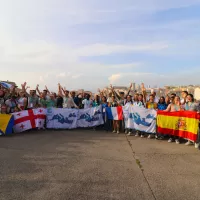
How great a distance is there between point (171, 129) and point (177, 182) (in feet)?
16.2

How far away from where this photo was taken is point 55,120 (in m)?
12.8

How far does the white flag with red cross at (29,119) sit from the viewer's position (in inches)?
461

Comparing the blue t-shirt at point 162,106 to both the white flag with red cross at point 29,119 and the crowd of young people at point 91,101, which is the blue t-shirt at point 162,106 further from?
the white flag with red cross at point 29,119

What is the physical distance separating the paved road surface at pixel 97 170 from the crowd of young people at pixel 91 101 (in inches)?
74.5

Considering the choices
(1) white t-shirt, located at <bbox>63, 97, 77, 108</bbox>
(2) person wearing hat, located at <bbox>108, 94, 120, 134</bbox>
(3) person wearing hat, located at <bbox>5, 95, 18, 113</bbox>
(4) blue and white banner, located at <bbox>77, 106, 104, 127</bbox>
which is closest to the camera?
(3) person wearing hat, located at <bbox>5, 95, 18, 113</bbox>

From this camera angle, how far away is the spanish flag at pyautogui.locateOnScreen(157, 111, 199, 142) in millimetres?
9141

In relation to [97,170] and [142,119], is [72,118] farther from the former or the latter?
[97,170]

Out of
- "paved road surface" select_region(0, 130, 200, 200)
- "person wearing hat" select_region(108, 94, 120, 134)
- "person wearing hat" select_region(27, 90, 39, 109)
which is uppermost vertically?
"person wearing hat" select_region(27, 90, 39, 109)

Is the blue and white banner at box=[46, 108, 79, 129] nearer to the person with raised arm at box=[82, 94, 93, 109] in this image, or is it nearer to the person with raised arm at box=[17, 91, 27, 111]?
the person with raised arm at box=[82, 94, 93, 109]

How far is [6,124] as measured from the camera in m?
11.2

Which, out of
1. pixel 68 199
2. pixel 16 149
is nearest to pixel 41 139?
pixel 16 149

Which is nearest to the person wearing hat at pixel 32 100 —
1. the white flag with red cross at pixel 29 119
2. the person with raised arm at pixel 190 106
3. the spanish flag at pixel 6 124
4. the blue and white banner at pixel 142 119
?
the white flag with red cross at pixel 29 119

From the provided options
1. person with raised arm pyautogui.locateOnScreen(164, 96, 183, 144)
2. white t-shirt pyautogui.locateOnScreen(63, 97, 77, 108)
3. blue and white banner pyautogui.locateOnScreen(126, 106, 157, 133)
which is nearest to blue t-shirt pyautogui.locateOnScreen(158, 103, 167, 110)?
blue and white banner pyautogui.locateOnScreen(126, 106, 157, 133)

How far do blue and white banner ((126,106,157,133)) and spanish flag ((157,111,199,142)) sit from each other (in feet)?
1.19
